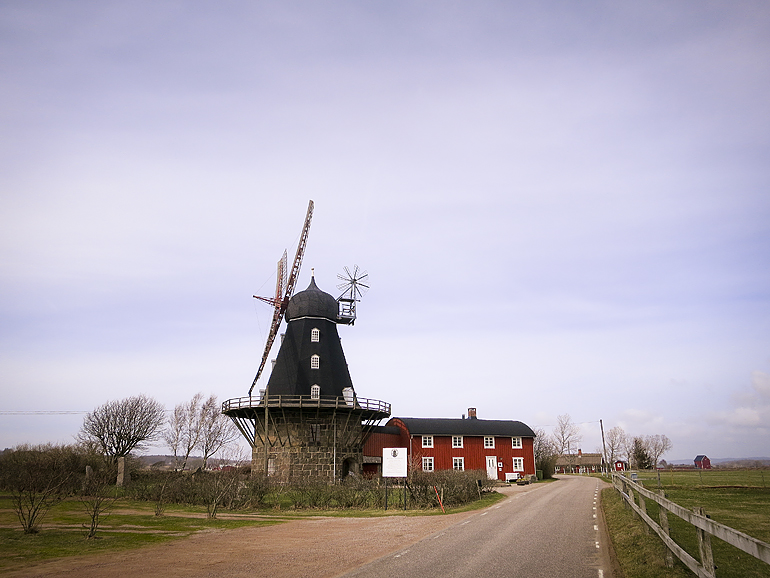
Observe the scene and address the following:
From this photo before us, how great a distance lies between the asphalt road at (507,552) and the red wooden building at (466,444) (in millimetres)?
32118

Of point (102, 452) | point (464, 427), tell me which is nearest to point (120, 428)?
point (102, 452)

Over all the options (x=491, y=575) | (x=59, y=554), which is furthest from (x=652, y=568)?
Answer: (x=59, y=554)

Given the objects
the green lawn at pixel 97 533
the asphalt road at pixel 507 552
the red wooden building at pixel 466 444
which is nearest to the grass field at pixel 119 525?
the green lawn at pixel 97 533

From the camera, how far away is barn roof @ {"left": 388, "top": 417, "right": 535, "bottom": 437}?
51656 millimetres

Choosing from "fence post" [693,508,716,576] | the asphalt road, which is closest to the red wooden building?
the asphalt road

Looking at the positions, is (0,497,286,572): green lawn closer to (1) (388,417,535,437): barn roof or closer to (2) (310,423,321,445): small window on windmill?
(2) (310,423,321,445): small window on windmill

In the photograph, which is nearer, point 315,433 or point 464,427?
point 315,433

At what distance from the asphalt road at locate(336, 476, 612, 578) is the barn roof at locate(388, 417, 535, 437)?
107 feet

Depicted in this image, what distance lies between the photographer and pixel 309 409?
38.8m

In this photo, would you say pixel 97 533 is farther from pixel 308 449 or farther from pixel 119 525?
pixel 308 449

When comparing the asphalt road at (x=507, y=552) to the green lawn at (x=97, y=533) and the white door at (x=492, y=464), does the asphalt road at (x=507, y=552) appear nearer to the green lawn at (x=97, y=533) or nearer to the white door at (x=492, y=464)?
the green lawn at (x=97, y=533)

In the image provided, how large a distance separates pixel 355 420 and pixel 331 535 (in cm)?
2547

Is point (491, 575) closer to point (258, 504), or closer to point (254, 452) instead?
point (258, 504)

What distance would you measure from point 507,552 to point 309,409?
27.9m
